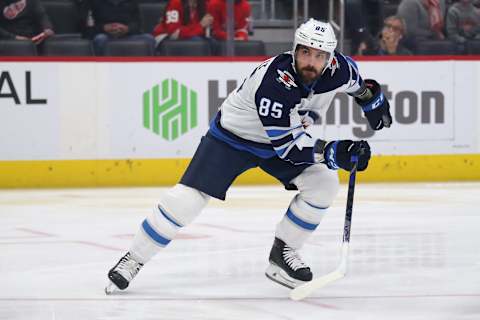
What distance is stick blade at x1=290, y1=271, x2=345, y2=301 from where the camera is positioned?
4328mm

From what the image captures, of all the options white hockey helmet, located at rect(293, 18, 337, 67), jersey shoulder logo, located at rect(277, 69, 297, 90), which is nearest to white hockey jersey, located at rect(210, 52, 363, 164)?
jersey shoulder logo, located at rect(277, 69, 297, 90)

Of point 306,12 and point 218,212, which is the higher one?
point 306,12

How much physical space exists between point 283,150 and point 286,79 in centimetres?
25

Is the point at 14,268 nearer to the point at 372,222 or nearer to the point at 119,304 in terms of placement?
the point at 119,304

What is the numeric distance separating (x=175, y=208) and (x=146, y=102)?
4528mm

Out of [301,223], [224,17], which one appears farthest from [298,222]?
[224,17]

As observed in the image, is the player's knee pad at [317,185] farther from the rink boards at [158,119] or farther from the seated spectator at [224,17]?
the seated spectator at [224,17]

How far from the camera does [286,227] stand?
472 centimetres

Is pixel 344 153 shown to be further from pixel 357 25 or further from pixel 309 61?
pixel 357 25

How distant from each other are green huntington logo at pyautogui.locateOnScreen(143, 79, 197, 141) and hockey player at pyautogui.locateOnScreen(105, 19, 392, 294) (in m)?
4.24

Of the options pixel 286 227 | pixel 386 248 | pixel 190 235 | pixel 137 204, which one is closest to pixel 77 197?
pixel 137 204

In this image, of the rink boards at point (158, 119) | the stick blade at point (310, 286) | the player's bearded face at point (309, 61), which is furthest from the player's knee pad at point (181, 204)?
the rink boards at point (158, 119)

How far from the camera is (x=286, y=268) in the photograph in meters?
4.67

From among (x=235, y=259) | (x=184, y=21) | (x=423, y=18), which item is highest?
(x=184, y=21)
